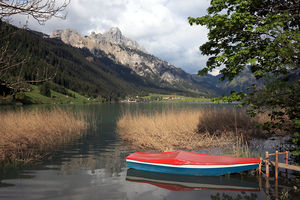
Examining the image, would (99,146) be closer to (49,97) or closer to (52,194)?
(52,194)

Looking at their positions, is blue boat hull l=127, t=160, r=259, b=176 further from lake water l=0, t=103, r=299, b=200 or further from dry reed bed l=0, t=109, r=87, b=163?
dry reed bed l=0, t=109, r=87, b=163

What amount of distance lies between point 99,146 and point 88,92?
16632 centimetres

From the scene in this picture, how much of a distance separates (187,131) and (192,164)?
31.0 ft

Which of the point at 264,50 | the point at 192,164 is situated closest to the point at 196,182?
the point at 192,164

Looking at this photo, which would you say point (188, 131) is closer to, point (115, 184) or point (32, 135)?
point (115, 184)

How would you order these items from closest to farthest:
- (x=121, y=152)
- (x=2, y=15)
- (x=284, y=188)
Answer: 1. (x=2, y=15)
2. (x=284, y=188)
3. (x=121, y=152)

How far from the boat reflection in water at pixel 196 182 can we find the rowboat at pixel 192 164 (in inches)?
10.2

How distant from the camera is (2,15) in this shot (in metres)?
5.50

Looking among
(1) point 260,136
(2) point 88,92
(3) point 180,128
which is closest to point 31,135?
(3) point 180,128

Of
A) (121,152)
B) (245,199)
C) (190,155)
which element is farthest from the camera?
(121,152)

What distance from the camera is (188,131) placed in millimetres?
20328

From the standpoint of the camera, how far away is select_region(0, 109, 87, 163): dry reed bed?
14.7m

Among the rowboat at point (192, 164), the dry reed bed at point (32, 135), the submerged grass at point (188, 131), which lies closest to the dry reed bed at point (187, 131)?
the submerged grass at point (188, 131)

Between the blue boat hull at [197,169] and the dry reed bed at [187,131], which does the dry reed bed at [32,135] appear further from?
the blue boat hull at [197,169]
